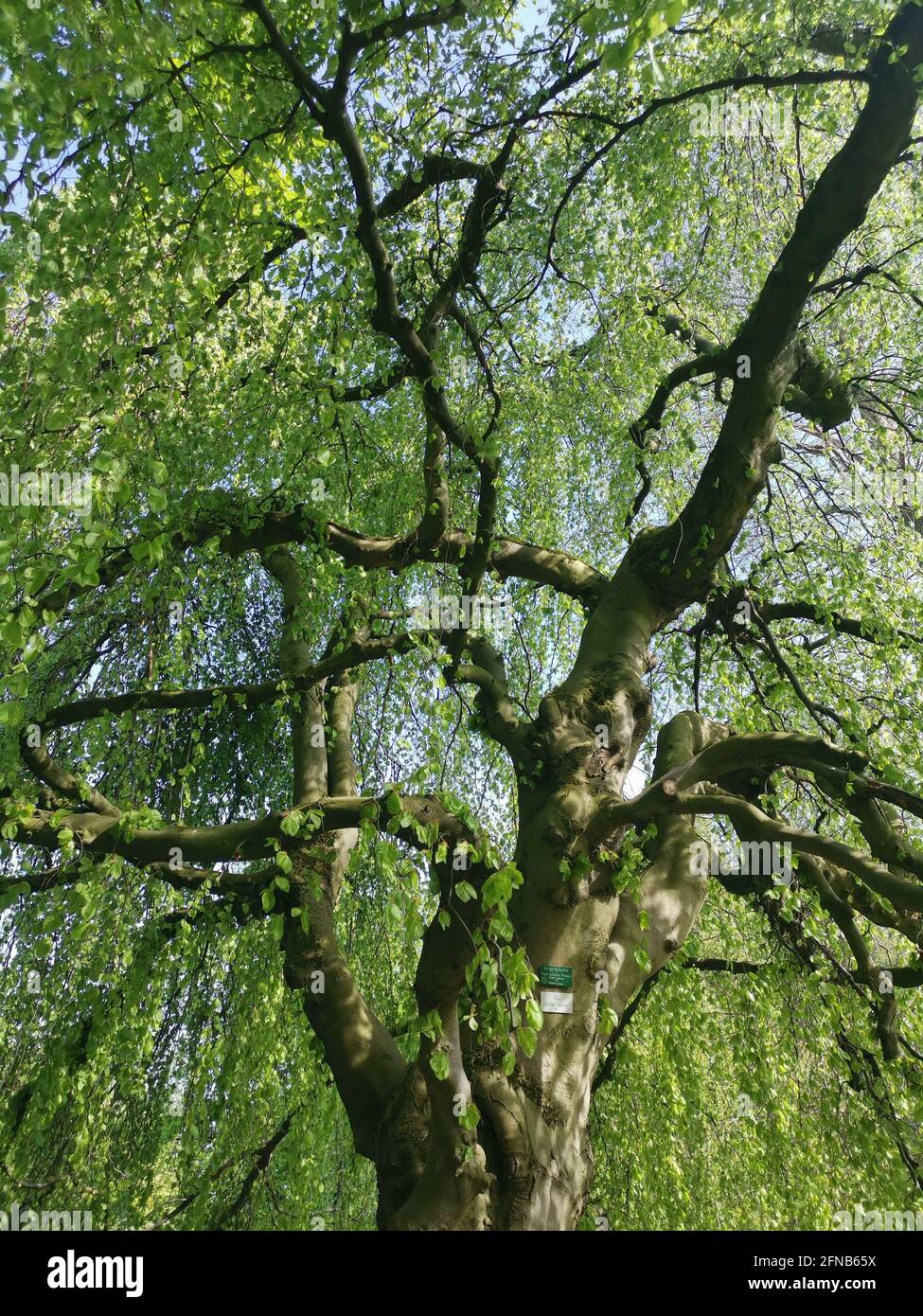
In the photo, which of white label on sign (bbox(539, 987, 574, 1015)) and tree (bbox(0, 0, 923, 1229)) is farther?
white label on sign (bbox(539, 987, 574, 1015))

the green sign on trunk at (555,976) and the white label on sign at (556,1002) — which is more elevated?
the green sign on trunk at (555,976)

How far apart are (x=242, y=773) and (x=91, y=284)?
9.62ft

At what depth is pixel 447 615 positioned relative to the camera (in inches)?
162

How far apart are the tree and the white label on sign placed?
37mm

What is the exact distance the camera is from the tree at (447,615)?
272 centimetres

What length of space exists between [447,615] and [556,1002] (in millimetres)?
1712

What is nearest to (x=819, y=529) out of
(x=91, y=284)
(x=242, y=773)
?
(x=242, y=773)

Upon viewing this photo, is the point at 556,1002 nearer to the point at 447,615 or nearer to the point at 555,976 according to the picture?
the point at 555,976

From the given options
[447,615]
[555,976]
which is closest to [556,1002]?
[555,976]

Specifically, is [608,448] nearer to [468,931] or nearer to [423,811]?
[423,811]

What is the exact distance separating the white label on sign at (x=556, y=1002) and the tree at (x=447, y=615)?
4 cm

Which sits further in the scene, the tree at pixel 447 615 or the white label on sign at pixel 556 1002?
the white label on sign at pixel 556 1002

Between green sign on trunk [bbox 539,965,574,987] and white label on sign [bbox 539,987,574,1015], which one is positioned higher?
green sign on trunk [bbox 539,965,574,987]

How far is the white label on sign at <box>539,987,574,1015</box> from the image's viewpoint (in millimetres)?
3039
